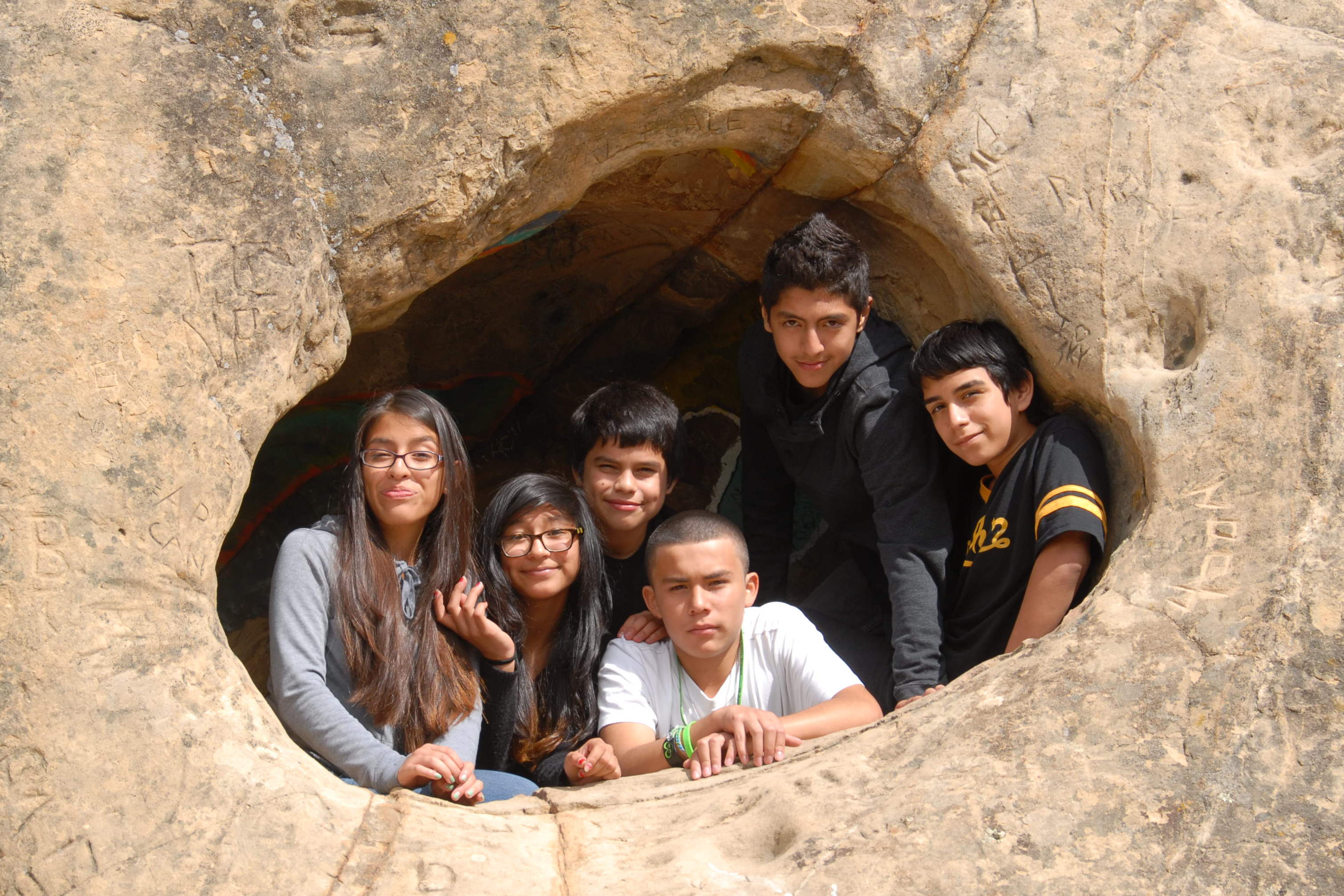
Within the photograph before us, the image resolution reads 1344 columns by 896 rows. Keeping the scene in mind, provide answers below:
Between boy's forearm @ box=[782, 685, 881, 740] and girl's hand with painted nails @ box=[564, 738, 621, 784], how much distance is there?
335 millimetres

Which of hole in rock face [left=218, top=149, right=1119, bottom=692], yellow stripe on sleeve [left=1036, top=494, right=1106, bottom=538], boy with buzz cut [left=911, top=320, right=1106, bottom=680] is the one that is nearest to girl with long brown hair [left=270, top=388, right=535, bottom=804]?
hole in rock face [left=218, top=149, right=1119, bottom=692]

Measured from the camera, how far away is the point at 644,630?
2430 millimetres

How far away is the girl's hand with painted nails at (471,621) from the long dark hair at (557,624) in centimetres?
7

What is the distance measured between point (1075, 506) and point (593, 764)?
104 centimetres

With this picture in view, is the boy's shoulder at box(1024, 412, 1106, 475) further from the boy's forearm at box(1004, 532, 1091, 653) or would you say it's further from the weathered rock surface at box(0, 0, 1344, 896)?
the boy's forearm at box(1004, 532, 1091, 653)

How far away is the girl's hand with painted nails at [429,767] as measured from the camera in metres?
1.97

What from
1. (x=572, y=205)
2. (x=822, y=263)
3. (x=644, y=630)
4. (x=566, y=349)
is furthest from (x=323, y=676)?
(x=566, y=349)

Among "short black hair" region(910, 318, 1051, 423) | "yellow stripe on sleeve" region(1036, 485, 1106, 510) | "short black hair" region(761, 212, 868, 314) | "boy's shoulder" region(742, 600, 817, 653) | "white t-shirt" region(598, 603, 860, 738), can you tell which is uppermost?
"short black hair" region(761, 212, 868, 314)

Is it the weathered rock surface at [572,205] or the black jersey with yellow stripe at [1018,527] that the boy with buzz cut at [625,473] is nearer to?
the weathered rock surface at [572,205]

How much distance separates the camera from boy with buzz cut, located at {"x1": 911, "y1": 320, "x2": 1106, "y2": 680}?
7.19 ft

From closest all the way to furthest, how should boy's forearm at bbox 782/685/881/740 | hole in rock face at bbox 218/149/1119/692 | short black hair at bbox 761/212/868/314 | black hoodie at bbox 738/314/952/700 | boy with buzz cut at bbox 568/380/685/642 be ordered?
1. boy's forearm at bbox 782/685/881/740
2. black hoodie at bbox 738/314/952/700
3. short black hair at bbox 761/212/868/314
4. boy with buzz cut at bbox 568/380/685/642
5. hole in rock face at bbox 218/149/1119/692

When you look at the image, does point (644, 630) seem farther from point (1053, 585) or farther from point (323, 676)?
point (1053, 585)

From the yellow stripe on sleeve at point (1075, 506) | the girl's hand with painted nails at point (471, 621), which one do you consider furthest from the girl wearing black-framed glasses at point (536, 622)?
the yellow stripe on sleeve at point (1075, 506)

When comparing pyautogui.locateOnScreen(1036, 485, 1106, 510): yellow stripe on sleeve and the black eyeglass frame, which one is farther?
the black eyeglass frame
